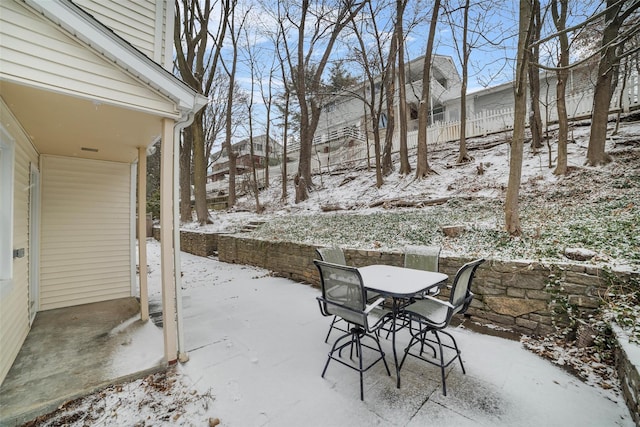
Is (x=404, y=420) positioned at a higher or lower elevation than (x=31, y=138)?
lower

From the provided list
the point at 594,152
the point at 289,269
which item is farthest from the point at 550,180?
the point at 289,269

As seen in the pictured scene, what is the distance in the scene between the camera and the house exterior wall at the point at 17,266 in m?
2.59

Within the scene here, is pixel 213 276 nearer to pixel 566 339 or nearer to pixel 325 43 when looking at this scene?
pixel 566 339

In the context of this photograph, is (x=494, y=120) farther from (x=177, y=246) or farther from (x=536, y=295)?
(x=177, y=246)

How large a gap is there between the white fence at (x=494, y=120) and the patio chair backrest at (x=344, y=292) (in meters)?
8.45

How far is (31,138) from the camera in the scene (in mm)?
3516

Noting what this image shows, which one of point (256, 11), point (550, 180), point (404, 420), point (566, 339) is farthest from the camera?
point (256, 11)

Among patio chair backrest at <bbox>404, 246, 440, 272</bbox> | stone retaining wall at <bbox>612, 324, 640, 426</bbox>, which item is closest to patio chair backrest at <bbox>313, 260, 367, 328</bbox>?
patio chair backrest at <bbox>404, 246, 440, 272</bbox>

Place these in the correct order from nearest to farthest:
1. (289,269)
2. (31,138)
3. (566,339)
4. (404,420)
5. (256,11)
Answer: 1. (404,420)
2. (566,339)
3. (31,138)
4. (289,269)
5. (256,11)

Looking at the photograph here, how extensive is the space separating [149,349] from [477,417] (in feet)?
10.6

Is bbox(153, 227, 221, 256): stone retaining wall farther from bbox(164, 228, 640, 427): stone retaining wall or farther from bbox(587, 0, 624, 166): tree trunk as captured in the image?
bbox(587, 0, 624, 166): tree trunk

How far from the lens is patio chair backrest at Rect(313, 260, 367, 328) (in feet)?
Result: 7.74

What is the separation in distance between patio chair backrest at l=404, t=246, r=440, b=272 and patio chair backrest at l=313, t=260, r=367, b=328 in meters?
1.41

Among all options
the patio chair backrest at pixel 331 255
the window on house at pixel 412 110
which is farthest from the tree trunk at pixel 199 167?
the window on house at pixel 412 110
